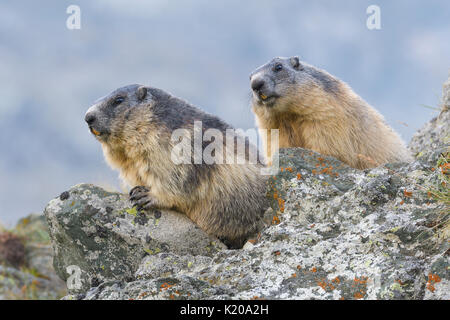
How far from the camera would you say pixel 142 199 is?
8.65 metres

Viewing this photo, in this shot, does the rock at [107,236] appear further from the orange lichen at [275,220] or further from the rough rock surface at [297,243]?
the orange lichen at [275,220]

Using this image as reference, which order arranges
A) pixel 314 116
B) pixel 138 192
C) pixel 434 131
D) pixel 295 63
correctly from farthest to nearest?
pixel 434 131 < pixel 295 63 < pixel 314 116 < pixel 138 192

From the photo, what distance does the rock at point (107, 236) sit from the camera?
26.8ft

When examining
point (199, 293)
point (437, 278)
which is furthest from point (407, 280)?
point (199, 293)

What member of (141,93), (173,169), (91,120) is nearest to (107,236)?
(173,169)

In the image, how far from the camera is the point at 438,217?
588 cm

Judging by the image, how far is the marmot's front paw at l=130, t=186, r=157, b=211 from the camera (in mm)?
8633

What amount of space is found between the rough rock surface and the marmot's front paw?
0.13m

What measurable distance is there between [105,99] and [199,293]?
15.9 ft

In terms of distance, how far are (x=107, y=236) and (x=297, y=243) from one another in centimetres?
325

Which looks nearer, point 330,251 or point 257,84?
point 330,251

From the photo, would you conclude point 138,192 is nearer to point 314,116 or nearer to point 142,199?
point 142,199

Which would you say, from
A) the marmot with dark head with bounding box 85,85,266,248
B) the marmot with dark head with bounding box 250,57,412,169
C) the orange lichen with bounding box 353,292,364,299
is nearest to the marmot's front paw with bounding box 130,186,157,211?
the marmot with dark head with bounding box 85,85,266,248
